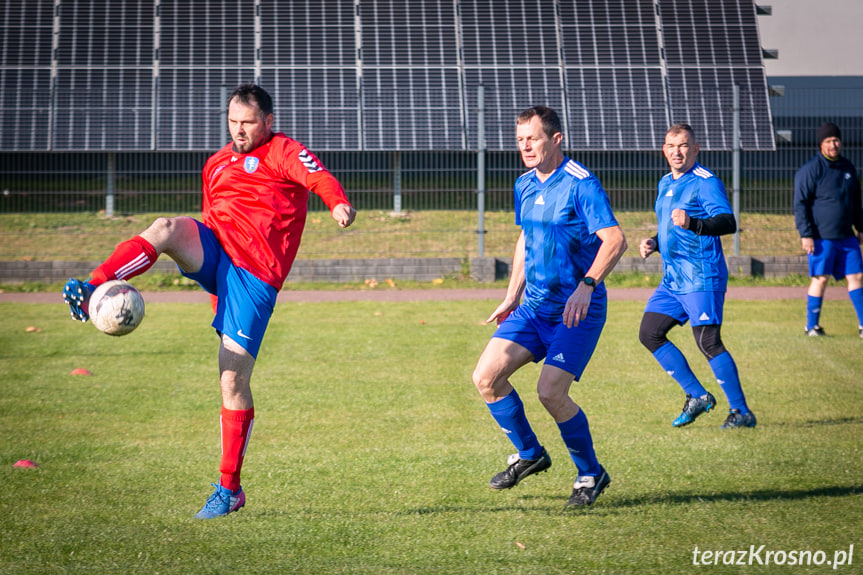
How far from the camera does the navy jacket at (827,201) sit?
9781mm

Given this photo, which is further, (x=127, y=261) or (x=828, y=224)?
(x=828, y=224)

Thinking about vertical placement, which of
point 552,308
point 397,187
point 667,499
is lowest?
point 667,499

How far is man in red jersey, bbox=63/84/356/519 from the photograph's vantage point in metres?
4.38

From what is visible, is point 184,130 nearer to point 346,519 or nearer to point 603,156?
point 603,156

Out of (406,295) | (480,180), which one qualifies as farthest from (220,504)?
(480,180)

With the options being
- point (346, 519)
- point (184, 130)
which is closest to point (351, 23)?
point (184, 130)

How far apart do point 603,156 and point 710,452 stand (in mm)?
9468

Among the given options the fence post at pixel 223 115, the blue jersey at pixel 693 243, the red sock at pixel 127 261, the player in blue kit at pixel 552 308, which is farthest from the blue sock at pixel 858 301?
the fence post at pixel 223 115

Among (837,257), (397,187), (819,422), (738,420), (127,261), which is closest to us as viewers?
(127,261)

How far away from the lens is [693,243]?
249 inches

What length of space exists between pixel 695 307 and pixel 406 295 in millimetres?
7232

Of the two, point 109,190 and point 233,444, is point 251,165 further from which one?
point 109,190

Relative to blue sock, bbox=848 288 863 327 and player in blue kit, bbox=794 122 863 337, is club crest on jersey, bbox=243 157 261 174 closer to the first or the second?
player in blue kit, bbox=794 122 863 337

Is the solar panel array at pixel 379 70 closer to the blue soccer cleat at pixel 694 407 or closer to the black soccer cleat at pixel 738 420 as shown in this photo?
the black soccer cleat at pixel 738 420
